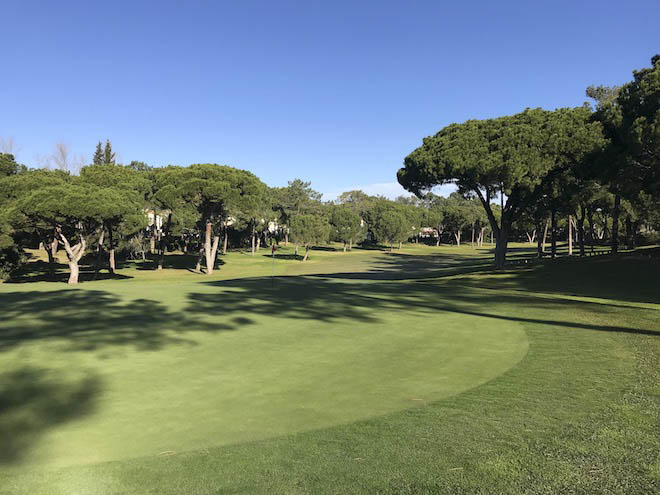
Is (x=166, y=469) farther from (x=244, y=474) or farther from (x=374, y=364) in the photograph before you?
(x=374, y=364)

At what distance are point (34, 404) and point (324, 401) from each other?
443cm

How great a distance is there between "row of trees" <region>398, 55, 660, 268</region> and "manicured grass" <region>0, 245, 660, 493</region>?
16905 millimetres

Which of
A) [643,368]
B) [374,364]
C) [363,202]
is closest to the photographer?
[643,368]

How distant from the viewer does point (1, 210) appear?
37.2m

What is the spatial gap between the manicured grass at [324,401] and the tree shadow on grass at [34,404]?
0.11ft

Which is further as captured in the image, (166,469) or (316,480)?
(166,469)

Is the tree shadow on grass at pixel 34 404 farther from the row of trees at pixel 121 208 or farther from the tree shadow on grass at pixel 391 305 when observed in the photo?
the row of trees at pixel 121 208

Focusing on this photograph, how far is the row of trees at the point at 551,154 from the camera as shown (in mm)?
26359

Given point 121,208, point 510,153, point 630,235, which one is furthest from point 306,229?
point 510,153

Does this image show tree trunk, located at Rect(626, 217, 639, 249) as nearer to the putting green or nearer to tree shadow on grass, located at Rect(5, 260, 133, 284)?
the putting green

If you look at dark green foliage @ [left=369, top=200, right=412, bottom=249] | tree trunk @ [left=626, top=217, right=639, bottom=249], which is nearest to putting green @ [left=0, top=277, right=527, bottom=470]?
tree trunk @ [left=626, top=217, right=639, bottom=249]

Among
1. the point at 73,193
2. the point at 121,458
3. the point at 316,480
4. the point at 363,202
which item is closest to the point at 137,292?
the point at 121,458

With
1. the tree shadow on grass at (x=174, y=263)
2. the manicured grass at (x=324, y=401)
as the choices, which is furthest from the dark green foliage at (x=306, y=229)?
the manicured grass at (x=324, y=401)

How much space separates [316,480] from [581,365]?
667 cm
